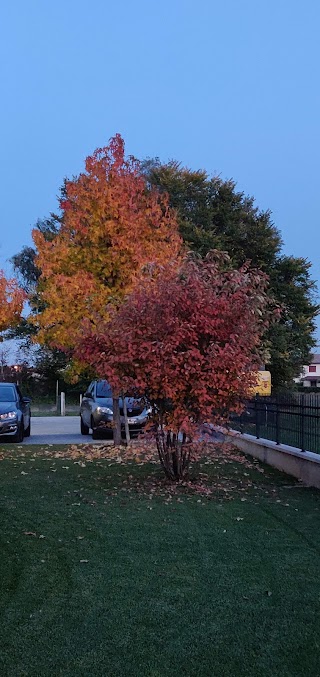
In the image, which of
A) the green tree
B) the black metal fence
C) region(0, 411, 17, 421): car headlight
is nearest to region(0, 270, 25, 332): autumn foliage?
region(0, 411, 17, 421): car headlight

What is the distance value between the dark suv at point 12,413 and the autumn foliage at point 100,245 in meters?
2.30

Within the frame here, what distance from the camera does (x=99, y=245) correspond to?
15.2 meters

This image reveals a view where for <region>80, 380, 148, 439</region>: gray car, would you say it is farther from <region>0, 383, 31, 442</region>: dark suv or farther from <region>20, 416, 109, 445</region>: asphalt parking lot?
<region>0, 383, 31, 442</region>: dark suv

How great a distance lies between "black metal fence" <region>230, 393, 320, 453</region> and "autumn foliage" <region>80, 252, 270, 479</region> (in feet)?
5.21

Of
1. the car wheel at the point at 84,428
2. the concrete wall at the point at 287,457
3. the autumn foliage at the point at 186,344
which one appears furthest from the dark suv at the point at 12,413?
the autumn foliage at the point at 186,344

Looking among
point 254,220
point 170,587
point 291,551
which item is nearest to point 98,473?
point 291,551

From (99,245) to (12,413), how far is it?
468cm

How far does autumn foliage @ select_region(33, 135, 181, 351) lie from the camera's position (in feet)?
48.6

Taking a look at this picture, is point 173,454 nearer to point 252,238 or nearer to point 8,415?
point 8,415

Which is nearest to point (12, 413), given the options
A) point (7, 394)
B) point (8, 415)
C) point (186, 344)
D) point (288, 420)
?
point (8, 415)

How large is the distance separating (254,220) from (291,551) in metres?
31.8

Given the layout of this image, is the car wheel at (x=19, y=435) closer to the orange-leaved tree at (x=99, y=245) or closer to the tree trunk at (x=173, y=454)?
the orange-leaved tree at (x=99, y=245)

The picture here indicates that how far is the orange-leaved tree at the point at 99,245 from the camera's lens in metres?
14.8

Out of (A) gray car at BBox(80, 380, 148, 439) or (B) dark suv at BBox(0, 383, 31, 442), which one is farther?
(A) gray car at BBox(80, 380, 148, 439)
